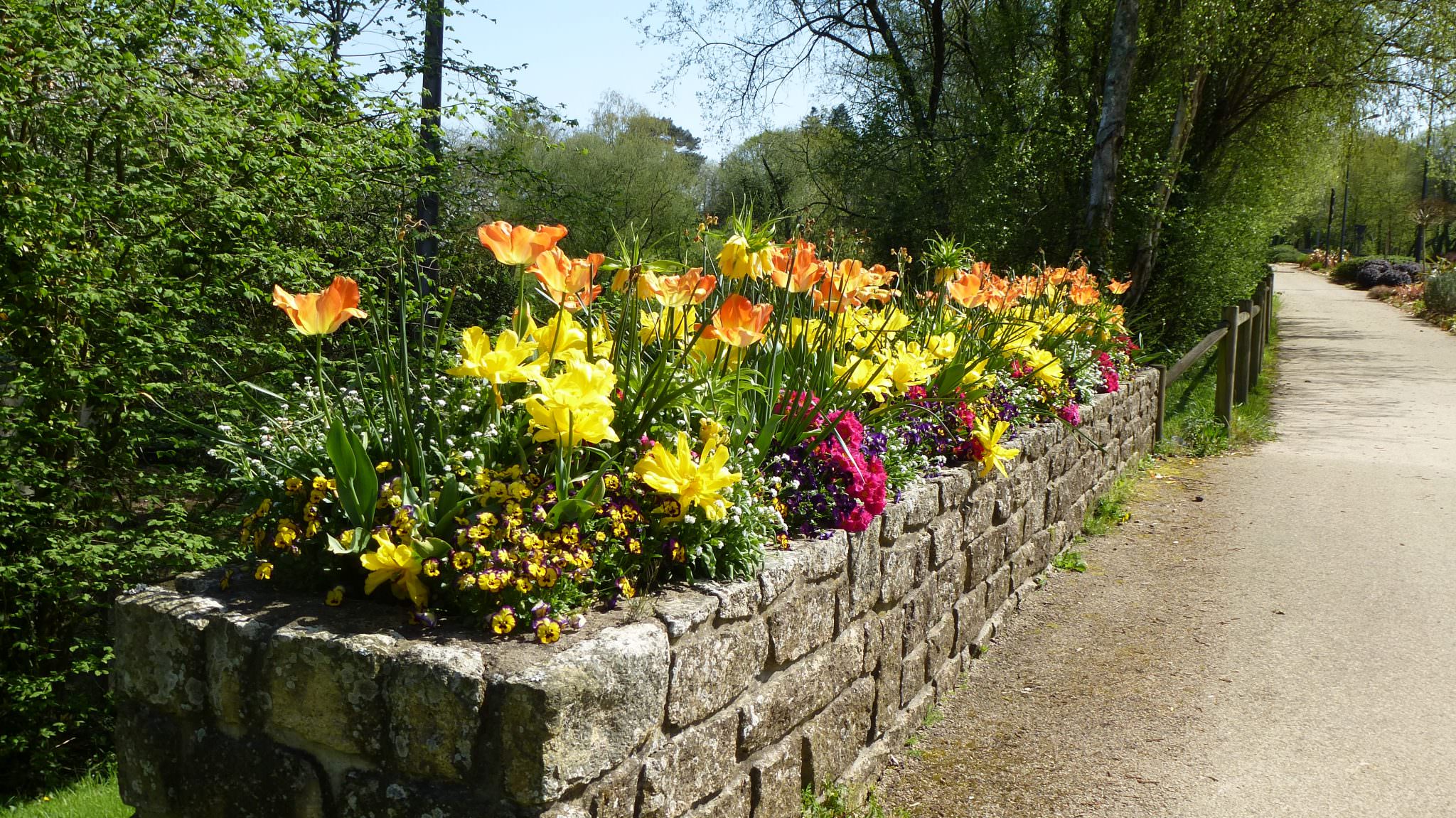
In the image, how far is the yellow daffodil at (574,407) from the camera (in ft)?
6.71

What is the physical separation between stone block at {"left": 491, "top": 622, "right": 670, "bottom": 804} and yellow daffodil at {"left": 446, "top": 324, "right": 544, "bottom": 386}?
593 millimetres

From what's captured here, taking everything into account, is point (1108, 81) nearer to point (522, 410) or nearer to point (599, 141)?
point (522, 410)

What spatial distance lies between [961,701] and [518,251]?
2.44 m

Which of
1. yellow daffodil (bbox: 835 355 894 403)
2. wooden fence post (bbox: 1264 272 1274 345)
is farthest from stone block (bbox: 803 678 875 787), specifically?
wooden fence post (bbox: 1264 272 1274 345)

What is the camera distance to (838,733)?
2.82 m

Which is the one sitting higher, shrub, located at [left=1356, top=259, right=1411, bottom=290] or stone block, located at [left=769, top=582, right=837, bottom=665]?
shrub, located at [left=1356, top=259, right=1411, bottom=290]

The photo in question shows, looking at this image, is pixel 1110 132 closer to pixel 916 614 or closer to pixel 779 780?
pixel 916 614

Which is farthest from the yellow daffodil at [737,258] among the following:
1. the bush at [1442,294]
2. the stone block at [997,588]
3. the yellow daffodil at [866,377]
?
the bush at [1442,294]

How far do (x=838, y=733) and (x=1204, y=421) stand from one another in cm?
701

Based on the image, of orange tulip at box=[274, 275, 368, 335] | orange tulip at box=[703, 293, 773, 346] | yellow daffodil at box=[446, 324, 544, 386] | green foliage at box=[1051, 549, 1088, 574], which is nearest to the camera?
orange tulip at box=[274, 275, 368, 335]

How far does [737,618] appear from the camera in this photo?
7.40ft

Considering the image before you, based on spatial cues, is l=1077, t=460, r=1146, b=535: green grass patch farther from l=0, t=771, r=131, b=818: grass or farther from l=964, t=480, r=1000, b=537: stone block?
l=0, t=771, r=131, b=818: grass

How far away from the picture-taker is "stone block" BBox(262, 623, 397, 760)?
5.90ft

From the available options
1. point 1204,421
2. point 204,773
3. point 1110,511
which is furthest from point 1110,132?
point 204,773
